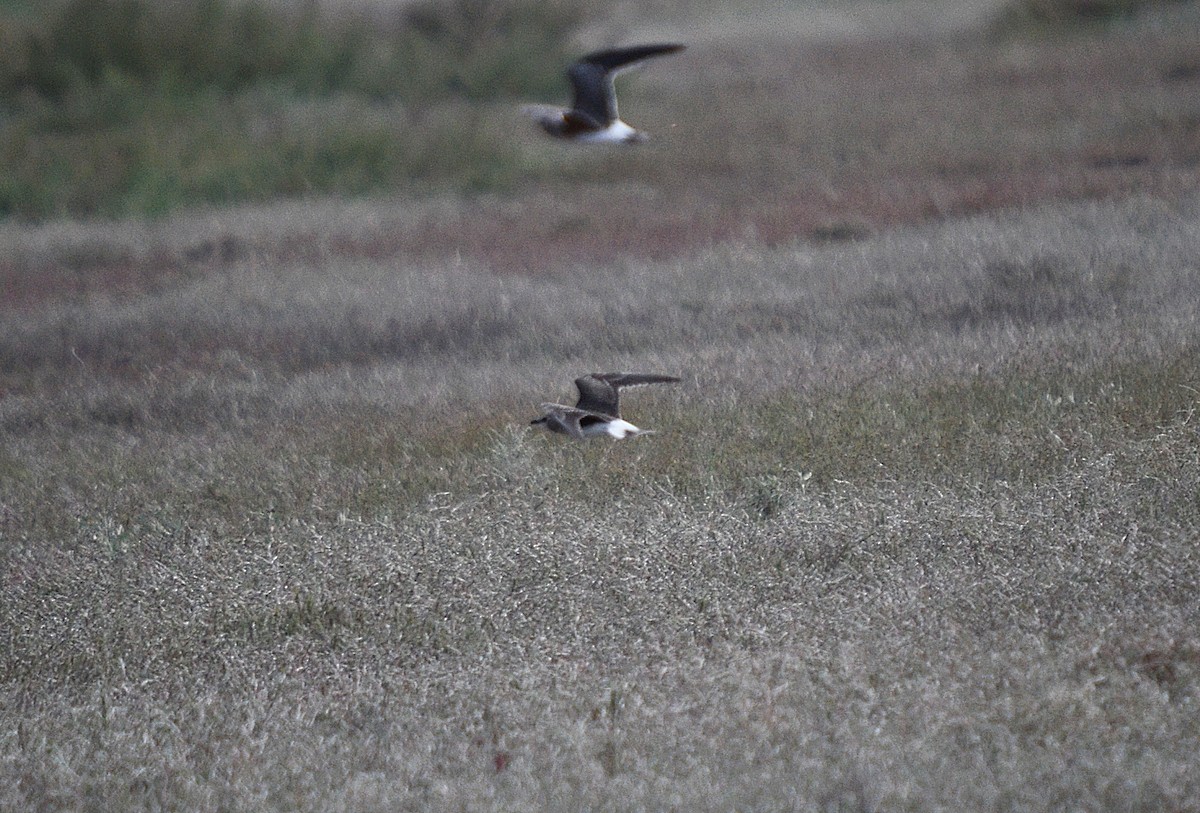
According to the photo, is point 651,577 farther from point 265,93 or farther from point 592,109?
point 265,93

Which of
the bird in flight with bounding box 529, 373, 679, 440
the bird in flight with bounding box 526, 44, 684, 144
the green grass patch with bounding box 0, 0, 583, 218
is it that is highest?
the bird in flight with bounding box 526, 44, 684, 144

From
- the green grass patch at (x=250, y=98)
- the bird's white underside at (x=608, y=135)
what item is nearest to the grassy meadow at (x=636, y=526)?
the bird's white underside at (x=608, y=135)

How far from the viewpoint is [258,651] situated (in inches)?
161

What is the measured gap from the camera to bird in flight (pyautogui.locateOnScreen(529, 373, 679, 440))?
500 centimetres

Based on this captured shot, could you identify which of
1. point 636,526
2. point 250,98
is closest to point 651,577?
point 636,526

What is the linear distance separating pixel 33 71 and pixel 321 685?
57.7 ft

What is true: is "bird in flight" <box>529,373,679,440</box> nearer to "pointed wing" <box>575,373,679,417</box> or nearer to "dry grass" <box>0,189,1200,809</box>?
"pointed wing" <box>575,373,679,417</box>

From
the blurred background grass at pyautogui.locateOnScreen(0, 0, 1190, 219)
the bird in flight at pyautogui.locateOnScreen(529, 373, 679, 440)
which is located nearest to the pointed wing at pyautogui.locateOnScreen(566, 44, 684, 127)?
the bird in flight at pyautogui.locateOnScreen(529, 373, 679, 440)

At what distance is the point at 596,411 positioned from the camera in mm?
5211

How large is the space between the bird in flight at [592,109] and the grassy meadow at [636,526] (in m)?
1.14

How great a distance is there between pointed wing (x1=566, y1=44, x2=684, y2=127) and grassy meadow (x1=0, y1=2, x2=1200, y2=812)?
1217mm

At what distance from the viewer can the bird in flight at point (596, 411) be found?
5.00 m

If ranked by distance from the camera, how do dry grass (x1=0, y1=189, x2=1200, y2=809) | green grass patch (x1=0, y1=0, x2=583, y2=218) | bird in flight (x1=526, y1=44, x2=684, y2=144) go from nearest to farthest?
1. dry grass (x1=0, y1=189, x2=1200, y2=809)
2. bird in flight (x1=526, y1=44, x2=684, y2=144)
3. green grass patch (x1=0, y1=0, x2=583, y2=218)

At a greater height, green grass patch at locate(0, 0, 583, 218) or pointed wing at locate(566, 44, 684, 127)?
pointed wing at locate(566, 44, 684, 127)
